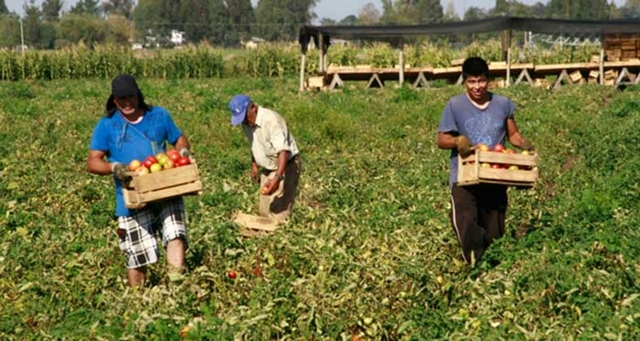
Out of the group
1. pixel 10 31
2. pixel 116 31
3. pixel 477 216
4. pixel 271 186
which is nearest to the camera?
pixel 477 216

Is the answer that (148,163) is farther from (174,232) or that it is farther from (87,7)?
(87,7)

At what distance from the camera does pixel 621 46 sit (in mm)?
33156

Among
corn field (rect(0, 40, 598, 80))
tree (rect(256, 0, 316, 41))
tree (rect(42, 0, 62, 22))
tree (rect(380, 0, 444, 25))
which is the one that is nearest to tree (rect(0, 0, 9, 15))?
tree (rect(42, 0, 62, 22))

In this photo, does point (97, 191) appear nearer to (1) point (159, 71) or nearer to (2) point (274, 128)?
(2) point (274, 128)

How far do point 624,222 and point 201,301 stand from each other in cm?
357

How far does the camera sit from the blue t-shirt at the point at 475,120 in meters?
7.51

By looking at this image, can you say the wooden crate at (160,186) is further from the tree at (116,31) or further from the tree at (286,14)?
the tree at (286,14)

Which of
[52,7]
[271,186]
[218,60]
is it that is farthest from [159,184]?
[52,7]

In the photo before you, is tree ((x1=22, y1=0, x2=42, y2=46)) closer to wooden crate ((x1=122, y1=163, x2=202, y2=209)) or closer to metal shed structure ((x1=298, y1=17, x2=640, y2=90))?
metal shed structure ((x1=298, y1=17, x2=640, y2=90))

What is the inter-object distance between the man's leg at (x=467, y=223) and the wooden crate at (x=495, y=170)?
0.39 ft

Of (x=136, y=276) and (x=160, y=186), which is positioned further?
(x=136, y=276)

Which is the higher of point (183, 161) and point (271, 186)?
point (183, 161)

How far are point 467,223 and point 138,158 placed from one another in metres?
2.36

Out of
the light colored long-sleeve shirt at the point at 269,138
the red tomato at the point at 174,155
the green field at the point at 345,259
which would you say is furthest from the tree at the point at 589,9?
the red tomato at the point at 174,155
